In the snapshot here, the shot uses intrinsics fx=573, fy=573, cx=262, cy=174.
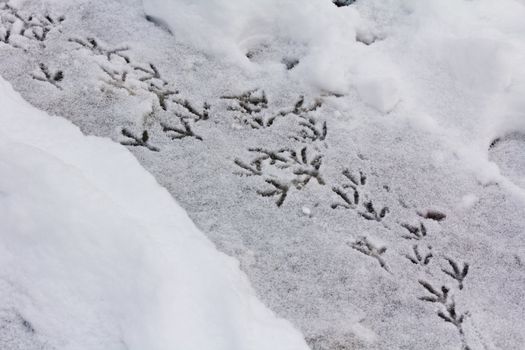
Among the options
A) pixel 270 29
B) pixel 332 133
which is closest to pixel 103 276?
pixel 332 133

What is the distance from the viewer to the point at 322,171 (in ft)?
6.13

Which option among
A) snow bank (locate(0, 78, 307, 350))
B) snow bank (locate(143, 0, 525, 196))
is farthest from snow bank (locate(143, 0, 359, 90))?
snow bank (locate(0, 78, 307, 350))

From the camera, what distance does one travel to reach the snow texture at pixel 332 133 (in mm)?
1573

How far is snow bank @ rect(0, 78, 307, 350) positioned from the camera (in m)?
1.33

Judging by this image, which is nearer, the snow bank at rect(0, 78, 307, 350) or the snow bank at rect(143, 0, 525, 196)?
the snow bank at rect(0, 78, 307, 350)

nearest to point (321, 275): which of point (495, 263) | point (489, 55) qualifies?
point (495, 263)

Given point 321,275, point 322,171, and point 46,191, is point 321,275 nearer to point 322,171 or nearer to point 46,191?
point 322,171

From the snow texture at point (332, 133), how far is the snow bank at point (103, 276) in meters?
0.13

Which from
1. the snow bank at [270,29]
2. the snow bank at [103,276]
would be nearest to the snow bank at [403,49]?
the snow bank at [270,29]

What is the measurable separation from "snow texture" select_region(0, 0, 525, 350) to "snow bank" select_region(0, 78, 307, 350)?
130mm

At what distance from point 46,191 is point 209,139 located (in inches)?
23.8

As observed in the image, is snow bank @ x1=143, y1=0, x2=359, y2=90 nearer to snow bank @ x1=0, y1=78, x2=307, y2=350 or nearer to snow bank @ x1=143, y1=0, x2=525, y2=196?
snow bank @ x1=143, y1=0, x2=525, y2=196

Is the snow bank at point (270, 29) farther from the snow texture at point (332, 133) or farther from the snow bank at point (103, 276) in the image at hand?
the snow bank at point (103, 276)

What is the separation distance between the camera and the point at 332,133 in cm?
197
